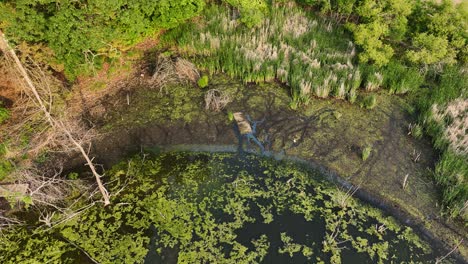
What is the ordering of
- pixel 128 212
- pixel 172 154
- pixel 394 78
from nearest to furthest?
pixel 128 212 → pixel 172 154 → pixel 394 78

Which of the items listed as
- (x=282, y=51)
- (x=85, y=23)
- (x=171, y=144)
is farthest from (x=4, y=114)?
(x=282, y=51)

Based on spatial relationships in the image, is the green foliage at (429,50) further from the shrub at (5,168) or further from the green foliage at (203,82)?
the shrub at (5,168)

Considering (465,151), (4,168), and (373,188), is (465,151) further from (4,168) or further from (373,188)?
(4,168)

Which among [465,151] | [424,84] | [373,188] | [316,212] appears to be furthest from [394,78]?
[316,212]

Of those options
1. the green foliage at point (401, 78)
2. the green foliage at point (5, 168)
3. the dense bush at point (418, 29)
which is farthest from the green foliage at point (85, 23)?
the green foliage at point (401, 78)

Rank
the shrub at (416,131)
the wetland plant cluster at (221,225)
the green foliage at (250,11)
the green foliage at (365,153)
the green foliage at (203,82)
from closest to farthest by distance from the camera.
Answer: the wetland plant cluster at (221,225) → the green foliage at (365,153) → the shrub at (416,131) → the green foliage at (203,82) → the green foliage at (250,11)

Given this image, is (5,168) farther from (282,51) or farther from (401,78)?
(401,78)

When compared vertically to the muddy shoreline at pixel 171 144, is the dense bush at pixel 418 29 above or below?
above
